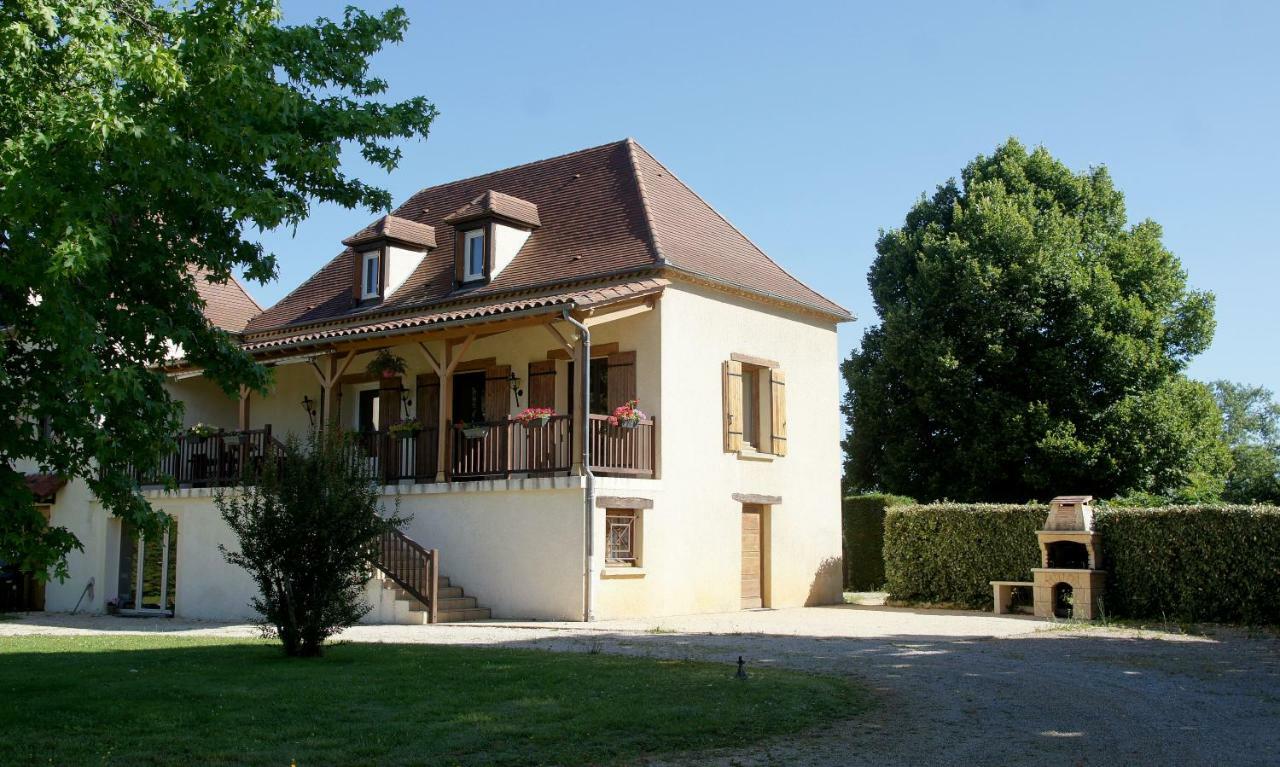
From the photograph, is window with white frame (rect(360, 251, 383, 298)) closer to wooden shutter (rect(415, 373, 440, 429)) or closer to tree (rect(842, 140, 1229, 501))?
wooden shutter (rect(415, 373, 440, 429))

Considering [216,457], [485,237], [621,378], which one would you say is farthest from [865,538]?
[216,457]

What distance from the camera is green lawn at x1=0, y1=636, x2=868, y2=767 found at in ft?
23.0

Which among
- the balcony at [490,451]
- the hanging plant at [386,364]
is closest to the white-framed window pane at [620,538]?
the balcony at [490,451]

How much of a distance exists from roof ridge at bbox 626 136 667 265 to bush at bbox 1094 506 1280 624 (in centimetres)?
789

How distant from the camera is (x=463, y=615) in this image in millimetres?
17516

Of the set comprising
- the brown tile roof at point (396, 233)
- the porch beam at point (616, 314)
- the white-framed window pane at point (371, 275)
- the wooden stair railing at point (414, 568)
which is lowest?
the wooden stair railing at point (414, 568)

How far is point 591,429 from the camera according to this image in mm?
17375

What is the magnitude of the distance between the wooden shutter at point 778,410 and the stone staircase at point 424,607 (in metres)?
5.95

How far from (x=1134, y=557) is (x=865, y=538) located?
8387 mm

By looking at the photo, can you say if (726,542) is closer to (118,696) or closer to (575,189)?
(575,189)

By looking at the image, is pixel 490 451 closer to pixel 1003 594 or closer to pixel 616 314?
pixel 616 314

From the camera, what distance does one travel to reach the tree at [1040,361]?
2612cm

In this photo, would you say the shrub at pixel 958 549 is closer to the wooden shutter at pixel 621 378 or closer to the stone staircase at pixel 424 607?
the wooden shutter at pixel 621 378

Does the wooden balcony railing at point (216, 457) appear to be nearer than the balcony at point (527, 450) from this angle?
No
